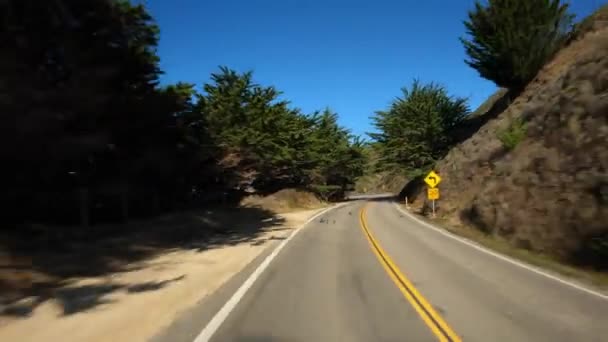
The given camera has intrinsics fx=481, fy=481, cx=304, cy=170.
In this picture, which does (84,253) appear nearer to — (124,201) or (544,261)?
(124,201)

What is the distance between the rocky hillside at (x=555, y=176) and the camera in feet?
44.1

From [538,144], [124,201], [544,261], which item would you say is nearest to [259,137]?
[124,201]

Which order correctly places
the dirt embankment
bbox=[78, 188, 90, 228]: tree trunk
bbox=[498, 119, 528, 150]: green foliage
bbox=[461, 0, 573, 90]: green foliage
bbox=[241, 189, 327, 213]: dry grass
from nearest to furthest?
the dirt embankment
bbox=[78, 188, 90, 228]: tree trunk
bbox=[498, 119, 528, 150]: green foliage
bbox=[461, 0, 573, 90]: green foliage
bbox=[241, 189, 327, 213]: dry grass

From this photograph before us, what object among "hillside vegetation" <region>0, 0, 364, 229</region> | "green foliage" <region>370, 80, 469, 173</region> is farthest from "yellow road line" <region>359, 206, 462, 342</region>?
"green foliage" <region>370, 80, 469, 173</region>

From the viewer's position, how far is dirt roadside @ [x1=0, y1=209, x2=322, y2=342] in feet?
21.2

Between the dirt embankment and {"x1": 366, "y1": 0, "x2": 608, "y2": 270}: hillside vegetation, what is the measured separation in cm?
923

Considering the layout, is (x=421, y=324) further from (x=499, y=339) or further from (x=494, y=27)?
(x=494, y=27)

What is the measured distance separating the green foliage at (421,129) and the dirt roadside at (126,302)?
40525mm

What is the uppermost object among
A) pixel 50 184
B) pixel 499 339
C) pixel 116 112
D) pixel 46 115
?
pixel 116 112

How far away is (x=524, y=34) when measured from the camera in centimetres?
3672

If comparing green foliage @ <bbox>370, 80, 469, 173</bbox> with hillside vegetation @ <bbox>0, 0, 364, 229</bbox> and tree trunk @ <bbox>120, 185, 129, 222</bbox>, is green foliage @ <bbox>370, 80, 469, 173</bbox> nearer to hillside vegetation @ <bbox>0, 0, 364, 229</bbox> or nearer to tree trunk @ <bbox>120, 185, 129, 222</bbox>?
hillside vegetation @ <bbox>0, 0, 364, 229</bbox>

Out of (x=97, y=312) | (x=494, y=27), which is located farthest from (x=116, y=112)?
(x=494, y=27)

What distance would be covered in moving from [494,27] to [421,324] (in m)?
36.2

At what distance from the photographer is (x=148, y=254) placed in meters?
14.6
